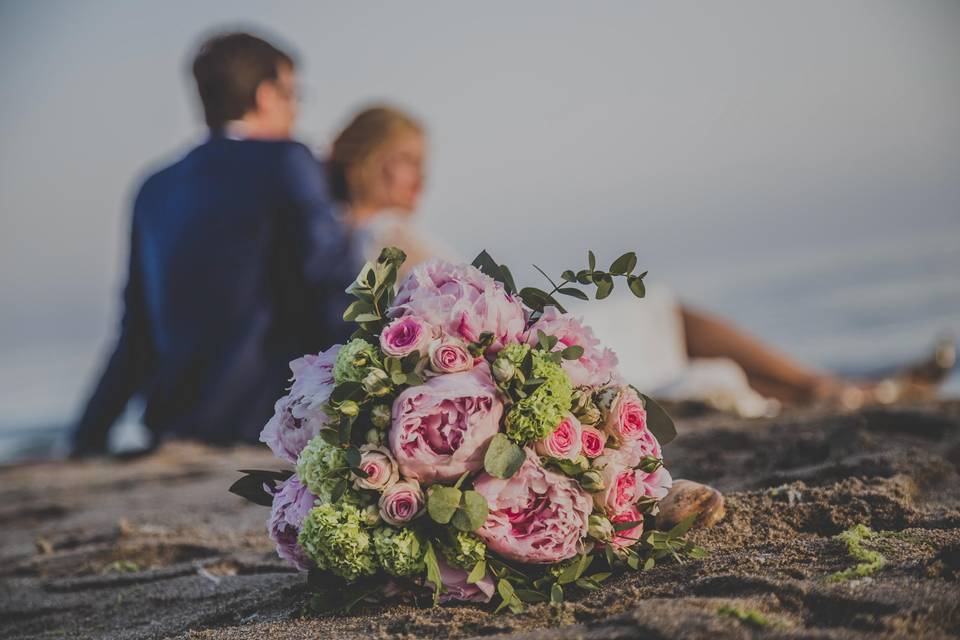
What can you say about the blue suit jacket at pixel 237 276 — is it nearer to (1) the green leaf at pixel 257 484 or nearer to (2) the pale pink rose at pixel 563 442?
(1) the green leaf at pixel 257 484

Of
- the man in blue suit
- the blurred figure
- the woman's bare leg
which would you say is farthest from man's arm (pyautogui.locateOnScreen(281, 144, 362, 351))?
the woman's bare leg

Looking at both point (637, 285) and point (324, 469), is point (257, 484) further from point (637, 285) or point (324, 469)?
point (637, 285)

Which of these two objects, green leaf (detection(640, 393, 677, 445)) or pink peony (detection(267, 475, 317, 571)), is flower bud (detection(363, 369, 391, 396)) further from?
green leaf (detection(640, 393, 677, 445))

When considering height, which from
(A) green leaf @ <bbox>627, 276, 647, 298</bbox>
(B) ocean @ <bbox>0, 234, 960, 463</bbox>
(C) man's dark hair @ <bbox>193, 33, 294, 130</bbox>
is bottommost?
(B) ocean @ <bbox>0, 234, 960, 463</bbox>

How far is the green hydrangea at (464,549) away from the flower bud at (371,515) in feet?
0.43

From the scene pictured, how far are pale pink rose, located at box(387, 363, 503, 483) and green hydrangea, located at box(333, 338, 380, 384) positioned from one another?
92 mm

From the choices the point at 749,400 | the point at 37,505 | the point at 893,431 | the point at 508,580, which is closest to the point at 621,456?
the point at 508,580

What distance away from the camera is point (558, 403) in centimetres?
175

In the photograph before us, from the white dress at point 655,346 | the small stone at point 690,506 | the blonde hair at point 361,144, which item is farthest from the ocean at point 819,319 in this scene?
the small stone at point 690,506

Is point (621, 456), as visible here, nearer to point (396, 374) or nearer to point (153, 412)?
point (396, 374)

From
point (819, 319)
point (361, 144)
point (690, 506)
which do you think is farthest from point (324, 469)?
point (819, 319)

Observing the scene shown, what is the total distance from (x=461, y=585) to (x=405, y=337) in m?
0.50

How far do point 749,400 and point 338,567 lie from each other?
17.4 feet

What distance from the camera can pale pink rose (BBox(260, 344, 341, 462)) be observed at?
1833 millimetres
